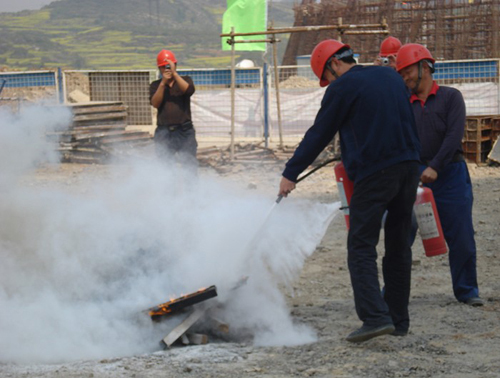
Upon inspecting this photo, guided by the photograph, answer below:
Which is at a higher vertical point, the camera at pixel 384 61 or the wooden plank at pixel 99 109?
the camera at pixel 384 61

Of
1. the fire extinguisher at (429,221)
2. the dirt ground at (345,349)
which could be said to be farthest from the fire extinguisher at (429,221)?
the dirt ground at (345,349)

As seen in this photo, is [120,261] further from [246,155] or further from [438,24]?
[438,24]

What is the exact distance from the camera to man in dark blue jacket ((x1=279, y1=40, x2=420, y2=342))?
14.9 ft

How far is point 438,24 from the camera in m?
31.0

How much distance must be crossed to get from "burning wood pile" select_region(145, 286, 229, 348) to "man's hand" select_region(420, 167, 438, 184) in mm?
1818

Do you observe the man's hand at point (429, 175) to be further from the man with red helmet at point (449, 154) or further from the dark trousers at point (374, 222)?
the dark trousers at point (374, 222)

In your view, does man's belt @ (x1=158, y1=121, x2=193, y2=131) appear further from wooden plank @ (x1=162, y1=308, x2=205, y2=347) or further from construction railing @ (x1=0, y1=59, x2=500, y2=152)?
construction railing @ (x1=0, y1=59, x2=500, y2=152)

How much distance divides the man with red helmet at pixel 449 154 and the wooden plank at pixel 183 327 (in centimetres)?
199

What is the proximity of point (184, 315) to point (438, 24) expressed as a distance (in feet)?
92.6

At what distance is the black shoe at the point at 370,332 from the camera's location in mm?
4605

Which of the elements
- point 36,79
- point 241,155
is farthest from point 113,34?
point 241,155

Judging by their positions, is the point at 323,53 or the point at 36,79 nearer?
the point at 323,53

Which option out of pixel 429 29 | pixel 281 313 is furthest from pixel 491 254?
pixel 429 29

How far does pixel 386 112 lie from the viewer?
4.52 m
